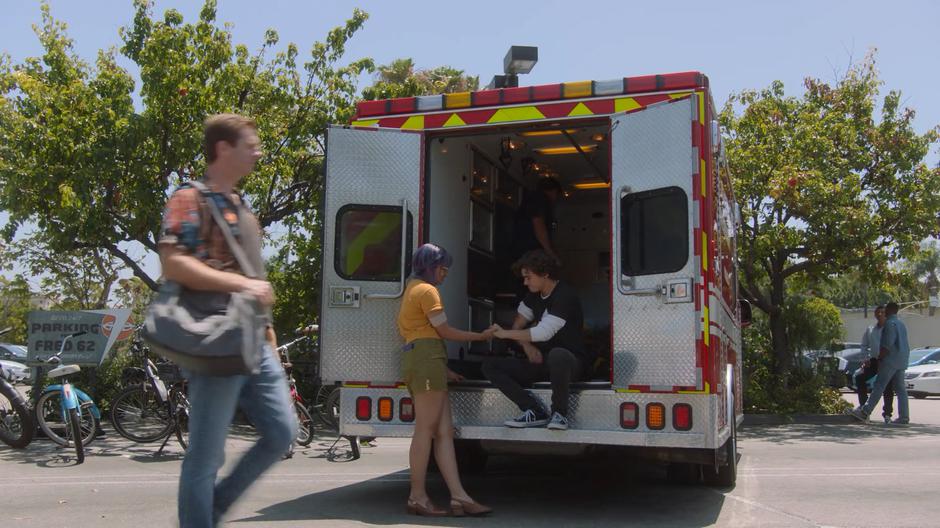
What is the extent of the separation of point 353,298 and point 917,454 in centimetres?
696

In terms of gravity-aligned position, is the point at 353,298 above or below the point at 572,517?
above

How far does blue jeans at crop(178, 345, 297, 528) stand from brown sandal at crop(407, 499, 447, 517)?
2.61m

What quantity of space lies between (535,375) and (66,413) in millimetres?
5579

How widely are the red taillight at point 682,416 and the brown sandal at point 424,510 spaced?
162 cm

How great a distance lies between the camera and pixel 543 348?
6578 millimetres

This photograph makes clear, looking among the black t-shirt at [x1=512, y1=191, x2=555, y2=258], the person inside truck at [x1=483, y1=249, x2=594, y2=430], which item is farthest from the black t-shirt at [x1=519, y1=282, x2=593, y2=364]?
the black t-shirt at [x1=512, y1=191, x2=555, y2=258]

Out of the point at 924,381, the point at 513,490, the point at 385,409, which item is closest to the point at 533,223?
the point at 513,490

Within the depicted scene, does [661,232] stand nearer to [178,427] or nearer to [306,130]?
[178,427]

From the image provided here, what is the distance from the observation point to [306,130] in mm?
13258

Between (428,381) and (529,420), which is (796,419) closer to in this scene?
(529,420)

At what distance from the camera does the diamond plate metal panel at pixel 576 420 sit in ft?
18.6

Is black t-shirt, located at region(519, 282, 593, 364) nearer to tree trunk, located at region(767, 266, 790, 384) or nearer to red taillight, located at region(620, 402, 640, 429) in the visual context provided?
red taillight, located at region(620, 402, 640, 429)

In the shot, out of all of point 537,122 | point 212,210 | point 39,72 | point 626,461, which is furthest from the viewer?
point 39,72

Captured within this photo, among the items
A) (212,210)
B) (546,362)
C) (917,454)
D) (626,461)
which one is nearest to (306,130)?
(626,461)
